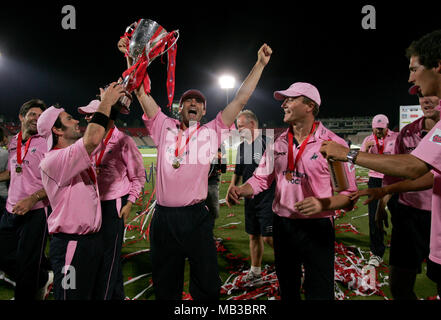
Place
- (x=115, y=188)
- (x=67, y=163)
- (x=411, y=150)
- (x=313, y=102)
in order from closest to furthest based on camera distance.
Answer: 1. (x=67, y=163)
2. (x=313, y=102)
3. (x=411, y=150)
4. (x=115, y=188)

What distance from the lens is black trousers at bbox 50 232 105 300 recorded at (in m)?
2.29

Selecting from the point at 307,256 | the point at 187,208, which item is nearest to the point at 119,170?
the point at 187,208

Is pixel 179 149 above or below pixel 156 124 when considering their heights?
below

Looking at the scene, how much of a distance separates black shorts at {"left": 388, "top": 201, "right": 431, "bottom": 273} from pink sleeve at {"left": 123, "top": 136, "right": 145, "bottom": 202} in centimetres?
338

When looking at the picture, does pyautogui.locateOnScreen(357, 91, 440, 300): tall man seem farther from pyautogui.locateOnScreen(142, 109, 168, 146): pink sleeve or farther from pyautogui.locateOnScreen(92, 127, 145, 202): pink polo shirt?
pyautogui.locateOnScreen(92, 127, 145, 202): pink polo shirt

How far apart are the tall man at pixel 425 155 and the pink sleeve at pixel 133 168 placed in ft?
8.92

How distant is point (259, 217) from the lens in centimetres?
449

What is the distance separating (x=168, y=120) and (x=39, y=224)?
2113 mm

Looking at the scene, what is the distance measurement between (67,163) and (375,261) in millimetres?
4930

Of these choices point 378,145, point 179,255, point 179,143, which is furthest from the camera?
point 378,145

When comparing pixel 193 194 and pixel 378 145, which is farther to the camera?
pixel 378 145

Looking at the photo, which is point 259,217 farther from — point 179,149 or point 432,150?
point 432,150

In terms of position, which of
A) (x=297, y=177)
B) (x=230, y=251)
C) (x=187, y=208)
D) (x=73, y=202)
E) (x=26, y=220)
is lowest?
(x=230, y=251)

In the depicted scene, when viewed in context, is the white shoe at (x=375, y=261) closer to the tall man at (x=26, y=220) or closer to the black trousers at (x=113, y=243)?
the black trousers at (x=113, y=243)
